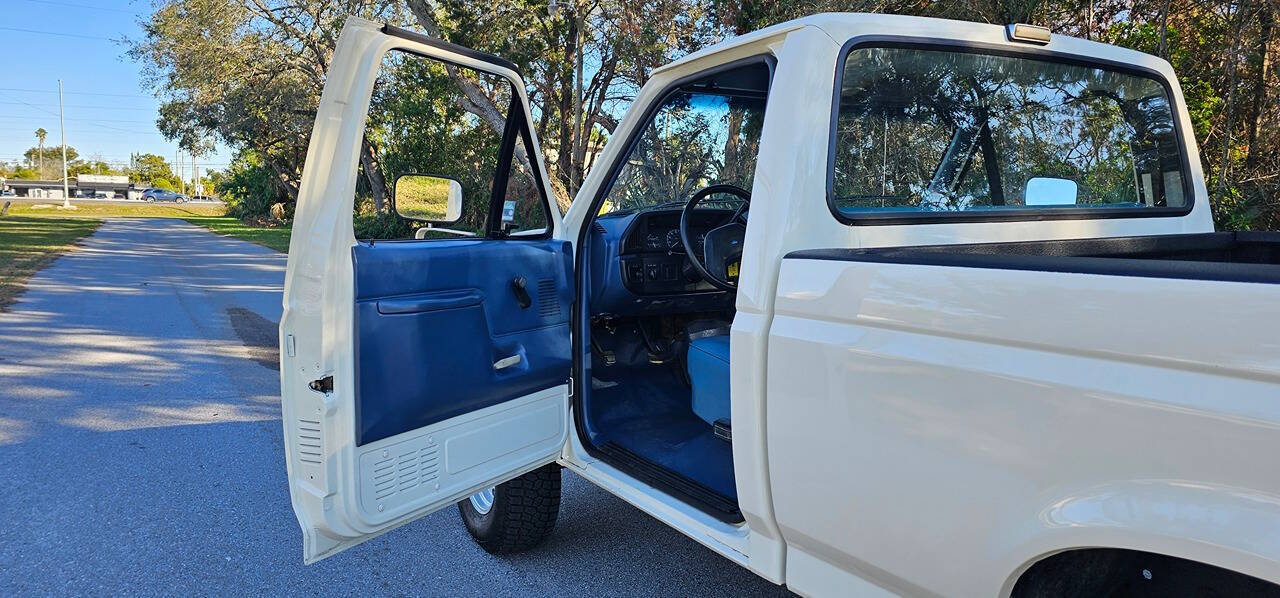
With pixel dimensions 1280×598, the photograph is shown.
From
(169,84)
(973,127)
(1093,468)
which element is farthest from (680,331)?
(169,84)

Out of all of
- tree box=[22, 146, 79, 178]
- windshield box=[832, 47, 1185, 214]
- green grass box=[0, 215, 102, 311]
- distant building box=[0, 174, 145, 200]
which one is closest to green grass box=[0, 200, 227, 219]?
green grass box=[0, 215, 102, 311]

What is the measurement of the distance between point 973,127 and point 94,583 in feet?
12.9

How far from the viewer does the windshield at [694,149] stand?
3.26 metres

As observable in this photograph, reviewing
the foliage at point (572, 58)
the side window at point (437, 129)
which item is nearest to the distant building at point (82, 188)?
the foliage at point (572, 58)

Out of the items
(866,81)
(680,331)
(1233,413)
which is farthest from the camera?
(680,331)

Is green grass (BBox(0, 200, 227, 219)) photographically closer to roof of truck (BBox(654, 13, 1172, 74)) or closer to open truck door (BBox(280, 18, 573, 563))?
open truck door (BBox(280, 18, 573, 563))

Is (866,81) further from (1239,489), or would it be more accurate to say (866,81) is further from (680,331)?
(680,331)

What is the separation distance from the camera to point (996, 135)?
293 cm

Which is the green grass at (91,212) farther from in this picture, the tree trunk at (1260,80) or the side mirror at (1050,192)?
the side mirror at (1050,192)

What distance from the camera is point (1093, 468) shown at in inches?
57.6

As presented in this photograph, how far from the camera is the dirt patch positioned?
7.68 meters

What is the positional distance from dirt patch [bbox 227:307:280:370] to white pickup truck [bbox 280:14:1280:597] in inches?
193

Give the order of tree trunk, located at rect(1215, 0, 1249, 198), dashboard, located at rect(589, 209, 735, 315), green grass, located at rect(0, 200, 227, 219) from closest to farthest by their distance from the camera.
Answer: dashboard, located at rect(589, 209, 735, 315), tree trunk, located at rect(1215, 0, 1249, 198), green grass, located at rect(0, 200, 227, 219)

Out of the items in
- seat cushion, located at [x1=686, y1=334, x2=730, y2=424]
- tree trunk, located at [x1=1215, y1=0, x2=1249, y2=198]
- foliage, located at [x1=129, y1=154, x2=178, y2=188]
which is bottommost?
seat cushion, located at [x1=686, y1=334, x2=730, y2=424]
